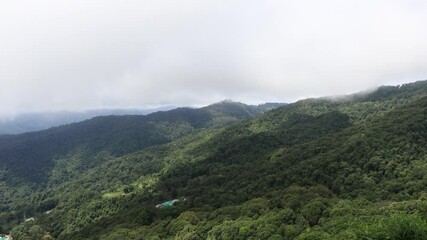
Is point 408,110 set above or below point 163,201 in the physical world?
above

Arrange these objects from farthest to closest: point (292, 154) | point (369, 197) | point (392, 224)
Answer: point (292, 154) → point (369, 197) → point (392, 224)

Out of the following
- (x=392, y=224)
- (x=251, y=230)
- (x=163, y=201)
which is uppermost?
(x=392, y=224)

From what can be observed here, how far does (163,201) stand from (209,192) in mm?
21592

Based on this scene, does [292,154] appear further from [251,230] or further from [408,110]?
[251,230]

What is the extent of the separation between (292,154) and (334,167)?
24427 mm

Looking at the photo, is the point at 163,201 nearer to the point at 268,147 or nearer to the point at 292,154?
the point at 292,154

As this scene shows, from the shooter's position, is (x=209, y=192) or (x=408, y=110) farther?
(x=408, y=110)

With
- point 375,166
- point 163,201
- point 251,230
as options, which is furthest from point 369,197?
point 163,201

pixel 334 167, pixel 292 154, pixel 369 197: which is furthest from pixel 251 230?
pixel 292 154

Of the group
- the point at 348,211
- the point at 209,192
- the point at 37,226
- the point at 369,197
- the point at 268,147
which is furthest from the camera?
the point at 268,147

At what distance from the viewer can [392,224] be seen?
129 ft

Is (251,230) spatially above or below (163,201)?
above

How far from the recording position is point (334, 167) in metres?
93.1

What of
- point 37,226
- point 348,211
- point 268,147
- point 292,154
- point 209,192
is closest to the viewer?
point 348,211
